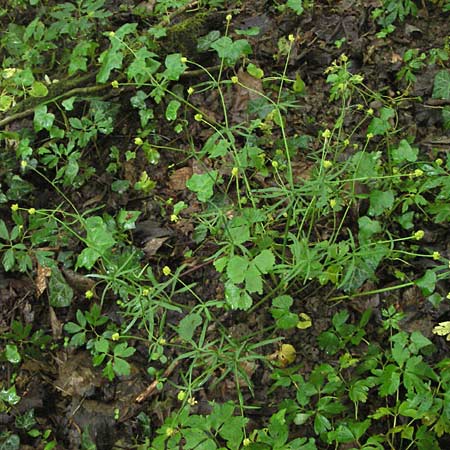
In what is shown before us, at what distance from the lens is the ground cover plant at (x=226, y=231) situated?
2.29m

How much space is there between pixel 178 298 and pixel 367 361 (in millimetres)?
910

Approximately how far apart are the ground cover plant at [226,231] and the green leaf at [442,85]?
17 millimetres

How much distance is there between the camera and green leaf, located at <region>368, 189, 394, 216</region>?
2.52m

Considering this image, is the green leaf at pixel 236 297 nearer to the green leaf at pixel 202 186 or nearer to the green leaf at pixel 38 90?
the green leaf at pixel 202 186

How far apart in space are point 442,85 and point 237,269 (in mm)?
1643

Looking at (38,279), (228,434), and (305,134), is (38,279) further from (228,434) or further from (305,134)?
(305,134)

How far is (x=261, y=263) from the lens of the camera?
7.04 feet

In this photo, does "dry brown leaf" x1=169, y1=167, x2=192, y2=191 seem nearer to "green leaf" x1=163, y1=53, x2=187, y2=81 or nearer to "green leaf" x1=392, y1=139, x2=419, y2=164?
"green leaf" x1=163, y1=53, x2=187, y2=81

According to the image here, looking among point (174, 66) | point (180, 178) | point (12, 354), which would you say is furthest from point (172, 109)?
point (12, 354)

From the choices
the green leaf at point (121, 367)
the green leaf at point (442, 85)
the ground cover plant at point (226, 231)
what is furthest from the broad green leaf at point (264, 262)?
the green leaf at point (442, 85)

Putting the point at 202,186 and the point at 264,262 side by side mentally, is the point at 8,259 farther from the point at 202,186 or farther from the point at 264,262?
the point at 264,262

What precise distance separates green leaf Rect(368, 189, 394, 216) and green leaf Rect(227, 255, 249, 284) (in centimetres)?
73

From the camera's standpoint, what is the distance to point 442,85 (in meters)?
2.96

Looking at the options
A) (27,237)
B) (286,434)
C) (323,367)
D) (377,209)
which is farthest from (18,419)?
(377,209)
